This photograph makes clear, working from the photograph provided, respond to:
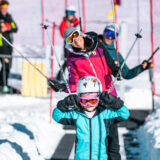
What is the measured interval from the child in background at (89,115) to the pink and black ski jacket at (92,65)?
42 centimetres

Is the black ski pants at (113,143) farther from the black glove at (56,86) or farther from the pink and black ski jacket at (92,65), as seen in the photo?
the black glove at (56,86)

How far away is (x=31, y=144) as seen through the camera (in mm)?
6547

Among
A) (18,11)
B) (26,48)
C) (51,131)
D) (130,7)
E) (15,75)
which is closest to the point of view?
(51,131)

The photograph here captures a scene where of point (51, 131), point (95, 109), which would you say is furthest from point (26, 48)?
point (95, 109)

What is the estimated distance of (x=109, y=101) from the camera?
411cm

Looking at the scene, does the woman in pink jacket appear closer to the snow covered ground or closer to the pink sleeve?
the pink sleeve

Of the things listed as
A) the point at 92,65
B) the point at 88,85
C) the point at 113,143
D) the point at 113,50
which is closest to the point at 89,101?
the point at 88,85

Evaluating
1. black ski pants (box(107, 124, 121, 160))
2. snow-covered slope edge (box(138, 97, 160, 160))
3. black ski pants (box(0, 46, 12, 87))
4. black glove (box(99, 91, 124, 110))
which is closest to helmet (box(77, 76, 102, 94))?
black glove (box(99, 91, 124, 110))

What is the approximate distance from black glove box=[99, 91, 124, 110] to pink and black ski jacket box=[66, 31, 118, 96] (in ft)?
1.86

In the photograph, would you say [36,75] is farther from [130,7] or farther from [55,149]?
[130,7]

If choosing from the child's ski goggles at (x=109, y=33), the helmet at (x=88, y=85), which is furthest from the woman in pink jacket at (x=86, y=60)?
the child's ski goggles at (x=109, y=33)

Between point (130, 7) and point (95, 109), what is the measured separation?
63.8ft

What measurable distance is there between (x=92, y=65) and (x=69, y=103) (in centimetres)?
65

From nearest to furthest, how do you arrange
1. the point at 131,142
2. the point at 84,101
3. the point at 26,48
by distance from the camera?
1. the point at 84,101
2. the point at 131,142
3. the point at 26,48
